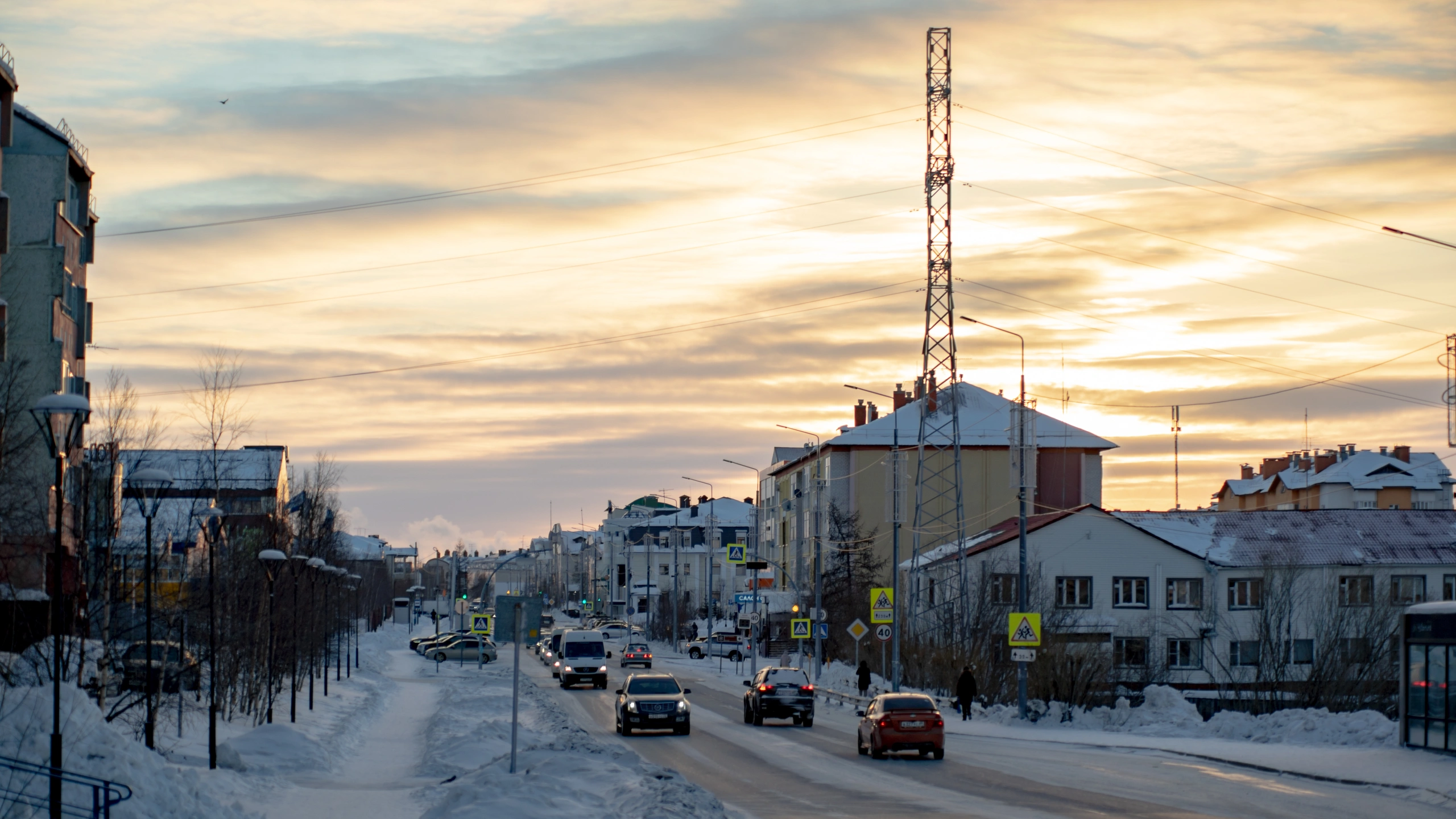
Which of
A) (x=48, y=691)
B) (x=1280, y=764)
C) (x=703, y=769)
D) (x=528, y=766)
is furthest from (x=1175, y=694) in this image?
(x=48, y=691)

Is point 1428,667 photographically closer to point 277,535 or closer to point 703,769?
point 703,769

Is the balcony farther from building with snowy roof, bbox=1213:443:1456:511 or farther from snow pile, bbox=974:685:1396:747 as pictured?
building with snowy roof, bbox=1213:443:1456:511

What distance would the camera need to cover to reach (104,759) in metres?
19.5

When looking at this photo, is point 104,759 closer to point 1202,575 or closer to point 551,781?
point 551,781

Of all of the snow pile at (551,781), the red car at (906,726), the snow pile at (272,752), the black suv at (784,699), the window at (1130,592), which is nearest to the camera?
the snow pile at (551,781)

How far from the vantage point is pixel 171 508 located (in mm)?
92500

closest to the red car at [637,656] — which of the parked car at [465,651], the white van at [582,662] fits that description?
the parked car at [465,651]

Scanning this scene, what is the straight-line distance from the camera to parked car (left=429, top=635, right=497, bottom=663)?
8725 centimetres

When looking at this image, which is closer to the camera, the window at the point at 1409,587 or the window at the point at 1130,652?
the window at the point at 1130,652

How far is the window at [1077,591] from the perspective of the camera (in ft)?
230

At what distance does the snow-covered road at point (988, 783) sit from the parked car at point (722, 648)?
51.5 m

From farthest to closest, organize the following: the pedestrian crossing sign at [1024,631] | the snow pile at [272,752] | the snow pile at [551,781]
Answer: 1. the pedestrian crossing sign at [1024,631]
2. the snow pile at [272,752]
3. the snow pile at [551,781]

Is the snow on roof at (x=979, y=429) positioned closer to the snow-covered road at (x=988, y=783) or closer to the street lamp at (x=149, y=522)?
the snow-covered road at (x=988, y=783)

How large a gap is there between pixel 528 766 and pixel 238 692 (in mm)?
23115
